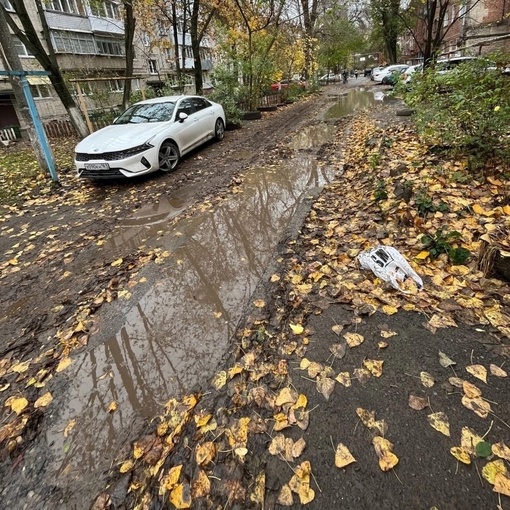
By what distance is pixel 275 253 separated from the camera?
3.72 meters

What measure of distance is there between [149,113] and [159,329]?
653 centimetres

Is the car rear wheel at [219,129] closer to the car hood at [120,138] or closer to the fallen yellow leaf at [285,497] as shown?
the car hood at [120,138]

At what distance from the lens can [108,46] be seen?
27.1 meters

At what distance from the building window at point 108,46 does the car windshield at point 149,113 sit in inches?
983

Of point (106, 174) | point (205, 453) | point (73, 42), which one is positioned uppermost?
point (73, 42)

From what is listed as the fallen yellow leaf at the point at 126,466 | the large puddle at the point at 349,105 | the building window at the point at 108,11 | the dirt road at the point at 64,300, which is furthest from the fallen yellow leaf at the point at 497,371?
the building window at the point at 108,11

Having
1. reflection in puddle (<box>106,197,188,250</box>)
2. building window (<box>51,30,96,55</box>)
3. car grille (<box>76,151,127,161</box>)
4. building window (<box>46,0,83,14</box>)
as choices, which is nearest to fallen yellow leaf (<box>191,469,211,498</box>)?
reflection in puddle (<box>106,197,188,250</box>)

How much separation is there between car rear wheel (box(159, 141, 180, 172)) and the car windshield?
0.75m

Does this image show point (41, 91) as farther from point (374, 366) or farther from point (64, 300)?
point (374, 366)

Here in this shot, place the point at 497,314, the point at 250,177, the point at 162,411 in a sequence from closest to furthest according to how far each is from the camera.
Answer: the point at 162,411 → the point at 497,314 → the point at 250,177

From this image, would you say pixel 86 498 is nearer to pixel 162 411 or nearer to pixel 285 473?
pixel 162 411

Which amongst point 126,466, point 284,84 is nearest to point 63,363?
point 126,466

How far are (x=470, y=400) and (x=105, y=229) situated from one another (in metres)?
4.79

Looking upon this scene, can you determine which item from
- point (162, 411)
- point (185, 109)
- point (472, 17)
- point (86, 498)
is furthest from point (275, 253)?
point (472, 17)
